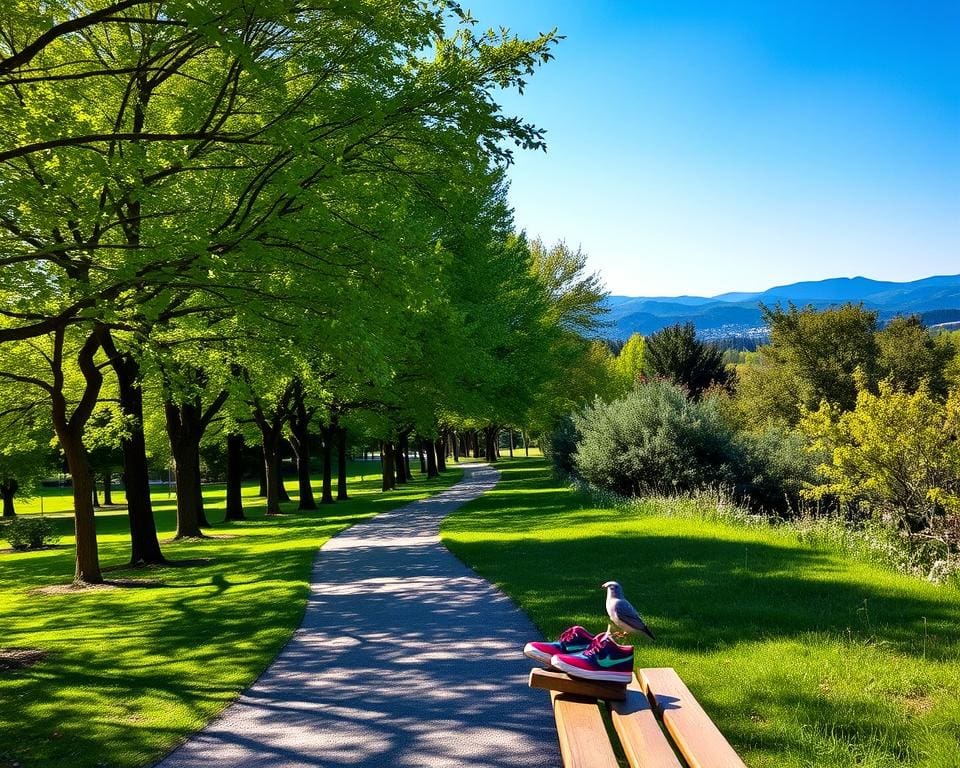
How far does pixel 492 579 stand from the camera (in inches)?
407

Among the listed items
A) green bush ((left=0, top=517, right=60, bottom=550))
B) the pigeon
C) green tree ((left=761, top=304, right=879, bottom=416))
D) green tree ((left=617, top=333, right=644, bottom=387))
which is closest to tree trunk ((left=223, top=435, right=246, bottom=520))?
green bush ((left=0, top=517, right=60, bottom=550))

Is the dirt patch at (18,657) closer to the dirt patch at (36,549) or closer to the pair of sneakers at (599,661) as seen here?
the pair of sneakers at (599,661)

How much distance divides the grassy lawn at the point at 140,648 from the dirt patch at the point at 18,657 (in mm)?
132

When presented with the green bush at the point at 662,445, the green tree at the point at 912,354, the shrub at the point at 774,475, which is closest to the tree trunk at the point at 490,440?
→ the green tree at the point at 912,354

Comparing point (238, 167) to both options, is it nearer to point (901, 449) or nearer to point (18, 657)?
point (18, 657)

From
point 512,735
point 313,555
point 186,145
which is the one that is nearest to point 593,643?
point 512,735

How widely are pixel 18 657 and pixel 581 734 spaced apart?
Result: 291 inches

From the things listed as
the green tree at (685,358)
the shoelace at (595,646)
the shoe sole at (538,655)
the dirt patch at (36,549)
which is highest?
the green tree at (685,358)

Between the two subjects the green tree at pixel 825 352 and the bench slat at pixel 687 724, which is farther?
the green tree at pixel 825 352

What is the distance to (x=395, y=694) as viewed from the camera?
231 inches

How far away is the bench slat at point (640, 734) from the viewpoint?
10.9 ft

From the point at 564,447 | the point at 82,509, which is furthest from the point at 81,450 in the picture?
the point at 564,447

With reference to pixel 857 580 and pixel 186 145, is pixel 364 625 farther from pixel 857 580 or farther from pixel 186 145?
pixel 186 145

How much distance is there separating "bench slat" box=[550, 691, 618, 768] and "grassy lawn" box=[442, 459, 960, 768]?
39.4 inches
